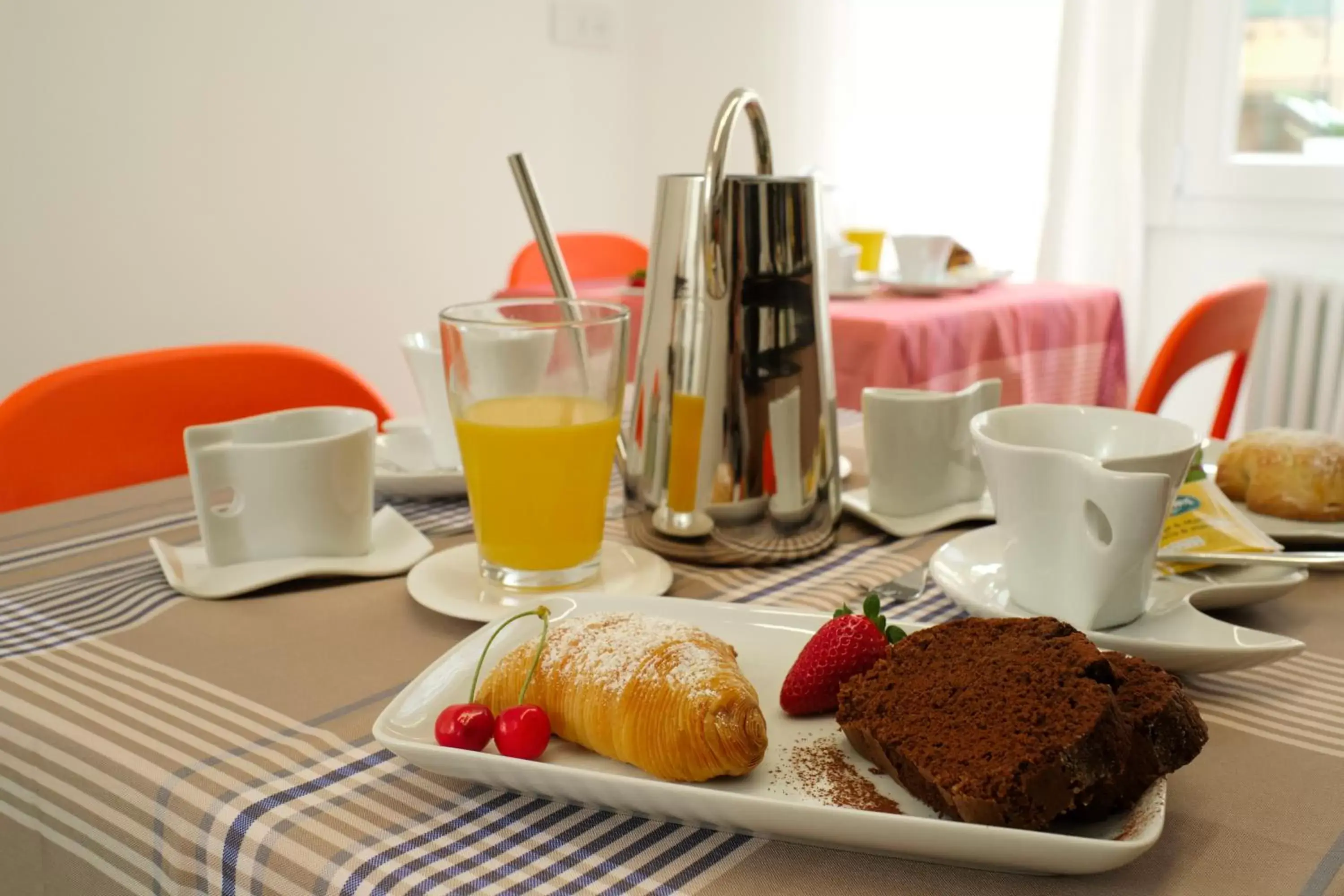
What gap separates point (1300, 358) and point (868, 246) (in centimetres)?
101

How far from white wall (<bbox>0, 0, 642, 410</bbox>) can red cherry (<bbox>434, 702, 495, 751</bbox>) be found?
2.07m

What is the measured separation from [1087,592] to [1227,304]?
1379 mm

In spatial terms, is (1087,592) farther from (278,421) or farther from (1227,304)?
(1227,304)

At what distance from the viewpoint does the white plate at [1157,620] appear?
1.75 ft

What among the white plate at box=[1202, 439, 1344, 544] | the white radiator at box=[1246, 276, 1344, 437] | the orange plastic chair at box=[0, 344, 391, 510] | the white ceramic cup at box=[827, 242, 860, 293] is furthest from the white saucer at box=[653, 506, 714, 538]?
the white radiator at box=[1246, 276, 1344, 437]

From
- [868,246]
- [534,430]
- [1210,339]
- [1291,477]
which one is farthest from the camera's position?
[868,246]

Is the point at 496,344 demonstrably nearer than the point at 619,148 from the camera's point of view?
Yes

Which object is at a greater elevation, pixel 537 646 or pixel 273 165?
pixel 273 165

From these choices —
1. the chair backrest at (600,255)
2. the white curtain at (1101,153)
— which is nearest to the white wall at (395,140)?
the white curtain at (1101,153)

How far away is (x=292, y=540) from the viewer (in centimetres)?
72

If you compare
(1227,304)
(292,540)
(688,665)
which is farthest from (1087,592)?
(1227,304)

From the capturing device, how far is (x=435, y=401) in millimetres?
896

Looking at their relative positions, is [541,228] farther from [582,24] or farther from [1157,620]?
[582,24]

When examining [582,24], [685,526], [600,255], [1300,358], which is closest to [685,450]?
[685,526]
